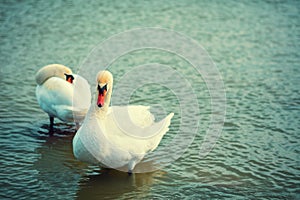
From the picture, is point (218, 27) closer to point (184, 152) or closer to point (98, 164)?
point (184, 152)

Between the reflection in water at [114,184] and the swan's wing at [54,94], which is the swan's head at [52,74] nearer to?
the swan's wing at [54,94]

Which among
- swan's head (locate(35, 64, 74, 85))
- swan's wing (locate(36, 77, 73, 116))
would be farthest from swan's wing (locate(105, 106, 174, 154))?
swan's head (locate(35, 64, 74, 85))

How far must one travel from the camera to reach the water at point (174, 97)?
598cm

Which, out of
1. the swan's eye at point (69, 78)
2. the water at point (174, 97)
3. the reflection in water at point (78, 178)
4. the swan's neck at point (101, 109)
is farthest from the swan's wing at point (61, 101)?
the swan's neck at point (101, 109)

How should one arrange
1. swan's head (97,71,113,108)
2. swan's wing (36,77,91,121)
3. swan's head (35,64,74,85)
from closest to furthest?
1. swan's head (97,71,113,108)
2. swan's wing (36,77,91,121)
3. swan's head (35,64,74,85)

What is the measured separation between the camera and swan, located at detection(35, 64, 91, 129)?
7059mm

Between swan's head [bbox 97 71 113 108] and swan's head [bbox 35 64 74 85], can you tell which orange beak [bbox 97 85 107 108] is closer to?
swan's head [bbox 97 71 113 108]

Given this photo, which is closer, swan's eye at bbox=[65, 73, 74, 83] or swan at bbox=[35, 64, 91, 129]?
swan at bbox=[35, 64, 91, 129]

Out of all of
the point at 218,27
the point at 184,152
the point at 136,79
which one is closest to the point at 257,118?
the point at 184,152

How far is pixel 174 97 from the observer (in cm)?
870

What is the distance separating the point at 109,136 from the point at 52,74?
2.31 m

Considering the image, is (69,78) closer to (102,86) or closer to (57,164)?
(57,164)

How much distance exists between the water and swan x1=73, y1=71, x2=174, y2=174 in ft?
1.13

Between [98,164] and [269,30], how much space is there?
7557 millimetres
